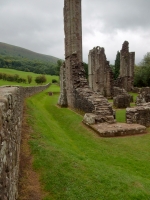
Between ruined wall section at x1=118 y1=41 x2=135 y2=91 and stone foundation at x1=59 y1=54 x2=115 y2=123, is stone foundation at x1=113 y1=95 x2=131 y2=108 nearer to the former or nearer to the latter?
stone foundation at x1=59 y1=54 x2=115 y2=123

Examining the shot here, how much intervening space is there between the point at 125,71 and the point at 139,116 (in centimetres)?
2574

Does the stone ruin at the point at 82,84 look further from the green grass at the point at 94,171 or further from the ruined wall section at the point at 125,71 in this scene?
the ruined wall section at the point at 125,71

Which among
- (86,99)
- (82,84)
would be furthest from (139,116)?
(82,84)

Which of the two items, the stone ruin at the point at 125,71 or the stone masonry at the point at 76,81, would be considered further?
the stone ruin at the point at 125,71

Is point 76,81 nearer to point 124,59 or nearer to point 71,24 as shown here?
point 71,24

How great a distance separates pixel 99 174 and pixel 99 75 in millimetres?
27436

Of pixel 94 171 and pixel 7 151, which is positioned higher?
pixel 7 151

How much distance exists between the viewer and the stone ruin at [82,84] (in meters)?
12.3

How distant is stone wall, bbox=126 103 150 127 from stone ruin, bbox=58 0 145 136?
3.12 feet

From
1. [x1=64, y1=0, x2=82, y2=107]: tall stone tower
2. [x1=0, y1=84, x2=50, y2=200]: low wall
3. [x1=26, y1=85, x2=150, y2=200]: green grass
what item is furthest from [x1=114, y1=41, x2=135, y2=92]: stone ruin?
[x1=0, y1=84, x2=50, y2=200]: low wall

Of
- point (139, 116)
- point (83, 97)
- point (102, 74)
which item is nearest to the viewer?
point (139, 116)

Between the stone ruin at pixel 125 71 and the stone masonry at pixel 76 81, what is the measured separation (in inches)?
568

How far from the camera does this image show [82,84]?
18.2 meters

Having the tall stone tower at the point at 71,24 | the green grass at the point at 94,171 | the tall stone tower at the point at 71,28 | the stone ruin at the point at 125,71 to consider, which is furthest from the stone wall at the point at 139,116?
the stone ruin at the point at 125,71
